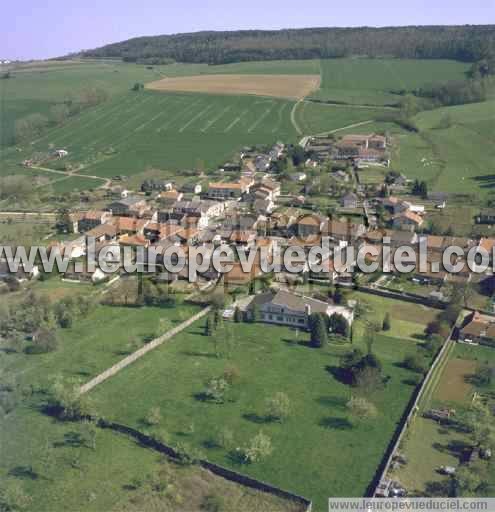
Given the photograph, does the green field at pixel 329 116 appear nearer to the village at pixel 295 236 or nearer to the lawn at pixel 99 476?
the village at pixel 295 236

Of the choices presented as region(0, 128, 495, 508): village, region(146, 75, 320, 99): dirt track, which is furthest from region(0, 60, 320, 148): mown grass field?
region(0, 128, 495, 508): village

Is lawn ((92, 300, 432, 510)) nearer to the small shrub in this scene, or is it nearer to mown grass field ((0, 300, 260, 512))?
mown grass field ((0, 300, 260, 512))

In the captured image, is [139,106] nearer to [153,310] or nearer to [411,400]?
[153,310]

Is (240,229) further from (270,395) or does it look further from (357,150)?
(357,150)

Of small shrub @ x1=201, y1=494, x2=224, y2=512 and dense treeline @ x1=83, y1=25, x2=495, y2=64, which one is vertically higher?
dense treeline @ x1=83, y1=25, x2=495, y2=64

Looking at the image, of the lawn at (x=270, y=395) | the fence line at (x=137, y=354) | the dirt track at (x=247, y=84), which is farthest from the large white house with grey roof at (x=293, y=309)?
the dirt track at (x=247, y=84)

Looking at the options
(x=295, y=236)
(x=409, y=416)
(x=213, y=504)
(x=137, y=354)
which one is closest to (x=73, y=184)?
(x=295, y=236)
